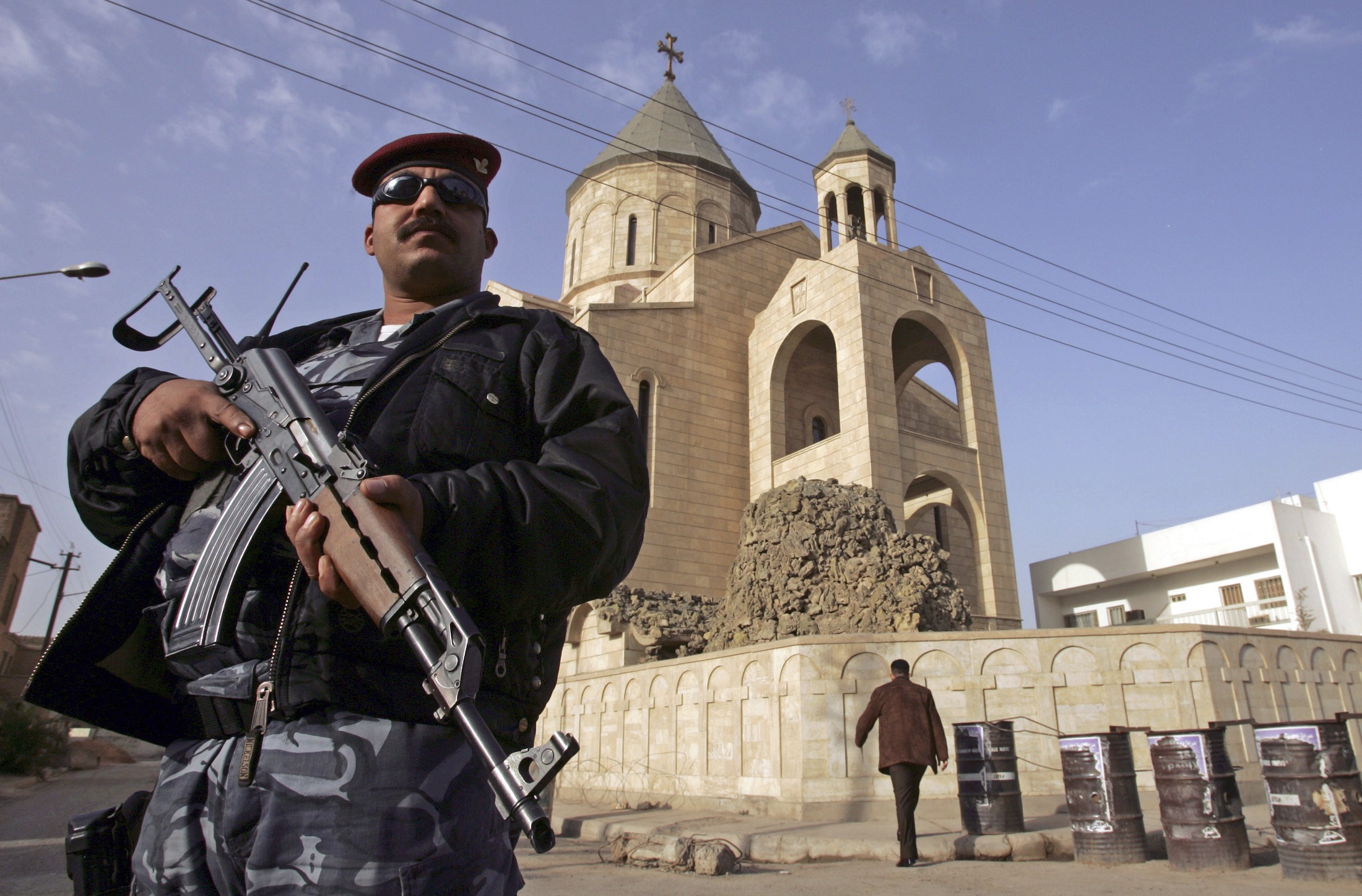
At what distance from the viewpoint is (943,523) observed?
21.1m

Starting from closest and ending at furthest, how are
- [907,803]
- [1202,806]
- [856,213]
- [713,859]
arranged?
[1202,806], [713,859], [907,803], [856,213]

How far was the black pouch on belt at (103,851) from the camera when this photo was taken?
1.67 meters

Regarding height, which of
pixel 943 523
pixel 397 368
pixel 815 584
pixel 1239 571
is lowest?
pixel 397 368

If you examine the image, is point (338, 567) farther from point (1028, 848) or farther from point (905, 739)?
point (1028, 848)

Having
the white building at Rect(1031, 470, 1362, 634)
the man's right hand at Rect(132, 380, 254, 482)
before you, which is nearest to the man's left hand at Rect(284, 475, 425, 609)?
the man's right hand at Rect(132, 380, 254, 482)

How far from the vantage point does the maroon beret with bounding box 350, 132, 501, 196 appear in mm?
2000

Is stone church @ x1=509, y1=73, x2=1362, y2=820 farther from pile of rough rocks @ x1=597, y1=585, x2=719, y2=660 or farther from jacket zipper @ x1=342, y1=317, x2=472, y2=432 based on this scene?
jacket zipper @ x1=342, y1=317, x2=472, y2=432

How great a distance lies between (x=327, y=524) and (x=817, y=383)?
20613 millimetres

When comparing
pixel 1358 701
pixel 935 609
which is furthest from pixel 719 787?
pixel 1358 701

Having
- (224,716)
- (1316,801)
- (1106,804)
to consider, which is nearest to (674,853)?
(1106,804)

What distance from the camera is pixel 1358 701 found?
10.2m

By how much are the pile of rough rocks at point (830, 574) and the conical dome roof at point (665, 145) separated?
15.7m

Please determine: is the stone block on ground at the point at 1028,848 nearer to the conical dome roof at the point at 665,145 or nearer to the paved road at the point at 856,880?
the paved road at the point at 856,880

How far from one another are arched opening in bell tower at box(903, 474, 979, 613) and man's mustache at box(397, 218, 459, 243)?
62.8 ft
